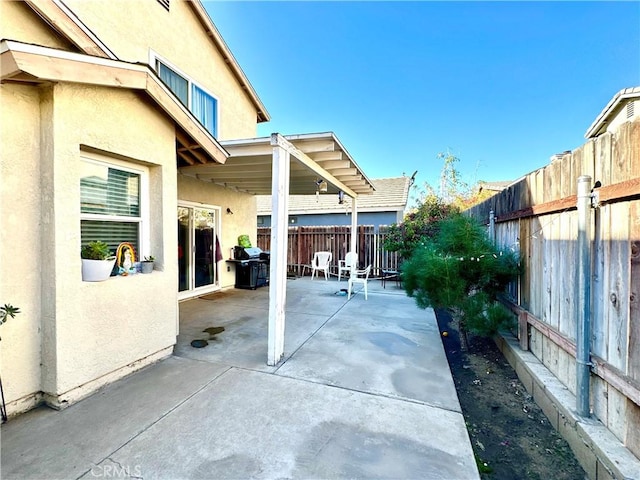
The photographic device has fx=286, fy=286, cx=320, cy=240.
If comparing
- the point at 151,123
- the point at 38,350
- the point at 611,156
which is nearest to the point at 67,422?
the point at 38,350

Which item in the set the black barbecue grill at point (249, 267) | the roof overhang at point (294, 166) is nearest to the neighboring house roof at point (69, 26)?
the roof overhang at point (294, 166)

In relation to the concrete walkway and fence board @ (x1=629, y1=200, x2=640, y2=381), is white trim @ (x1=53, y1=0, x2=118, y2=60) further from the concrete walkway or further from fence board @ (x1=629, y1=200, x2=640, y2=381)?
fence board @ (x1=629, y1=200, x2=640, y2=381)

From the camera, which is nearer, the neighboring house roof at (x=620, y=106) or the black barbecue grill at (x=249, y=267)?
the neighboring house roof at (x=620, y=106)

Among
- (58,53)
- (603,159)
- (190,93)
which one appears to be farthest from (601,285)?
(190,93)

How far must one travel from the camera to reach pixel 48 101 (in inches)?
102

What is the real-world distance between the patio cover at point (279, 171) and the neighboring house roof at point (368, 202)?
264 inches

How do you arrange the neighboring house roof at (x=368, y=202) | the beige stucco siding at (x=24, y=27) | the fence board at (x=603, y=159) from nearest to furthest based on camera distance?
the fence board at (x=603, y=159) → the beige stucco siding at (x=24, y=27) → the neighboring house roof at (x=368, y=202)

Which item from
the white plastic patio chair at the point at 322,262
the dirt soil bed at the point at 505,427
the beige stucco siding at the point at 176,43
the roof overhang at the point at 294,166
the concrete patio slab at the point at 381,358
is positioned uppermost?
the beige stucco siding at the point at 176,43

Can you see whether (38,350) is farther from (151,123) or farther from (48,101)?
(151,123)

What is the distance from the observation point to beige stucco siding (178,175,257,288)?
6.95 m

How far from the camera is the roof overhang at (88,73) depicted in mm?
2230


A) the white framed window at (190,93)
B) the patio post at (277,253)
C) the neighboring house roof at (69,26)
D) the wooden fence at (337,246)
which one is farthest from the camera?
the wooden fence at (337,246)

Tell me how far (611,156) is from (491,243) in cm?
222

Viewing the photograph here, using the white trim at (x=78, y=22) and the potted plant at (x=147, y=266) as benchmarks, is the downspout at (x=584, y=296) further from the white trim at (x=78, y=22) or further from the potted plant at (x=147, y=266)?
the white trim at (x=78, y=22)
